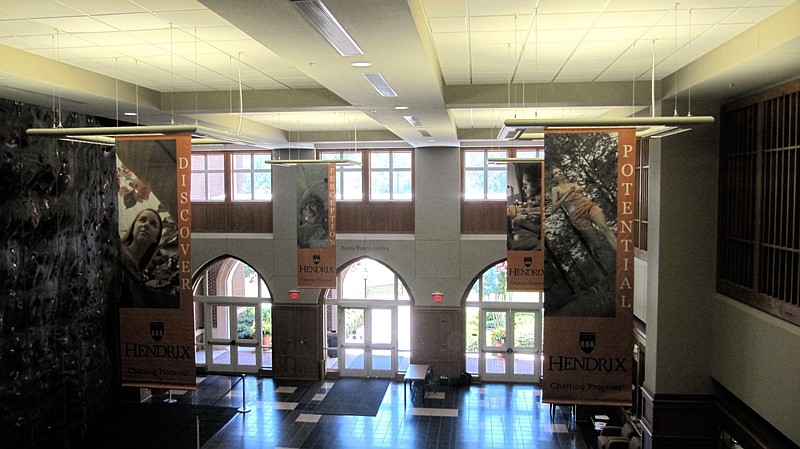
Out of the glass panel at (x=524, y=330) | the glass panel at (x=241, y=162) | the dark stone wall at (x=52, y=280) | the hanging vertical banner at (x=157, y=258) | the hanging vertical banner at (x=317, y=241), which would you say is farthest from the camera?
the glass panel at (x=241, y=162)

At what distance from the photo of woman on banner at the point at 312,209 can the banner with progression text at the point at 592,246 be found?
289 inches

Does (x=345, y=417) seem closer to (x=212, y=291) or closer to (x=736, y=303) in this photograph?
(x=212, y=291)

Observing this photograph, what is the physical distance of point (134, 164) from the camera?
713 centimetres

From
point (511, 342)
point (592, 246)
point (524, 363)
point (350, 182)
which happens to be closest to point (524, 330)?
point (511, 342)

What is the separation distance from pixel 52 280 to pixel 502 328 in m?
11.8

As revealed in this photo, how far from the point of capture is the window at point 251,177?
61.4 ft

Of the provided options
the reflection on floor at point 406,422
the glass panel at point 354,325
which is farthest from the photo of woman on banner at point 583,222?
the glass panel at point 354,325

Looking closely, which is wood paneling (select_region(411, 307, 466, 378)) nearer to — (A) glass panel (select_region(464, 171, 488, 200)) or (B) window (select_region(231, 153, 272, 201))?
(A) glass panel (select_region(464, 171, 488, 200))

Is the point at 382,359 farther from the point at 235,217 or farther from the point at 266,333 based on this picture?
the point at 235,217

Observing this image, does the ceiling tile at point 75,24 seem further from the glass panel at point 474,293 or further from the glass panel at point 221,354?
the glass panel at point 221,354

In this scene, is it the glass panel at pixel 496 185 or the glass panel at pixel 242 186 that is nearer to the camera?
the glass panel at pixel 496 185

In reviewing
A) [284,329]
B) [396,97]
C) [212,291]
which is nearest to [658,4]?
[396,97]

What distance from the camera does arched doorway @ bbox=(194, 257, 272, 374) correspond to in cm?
1894

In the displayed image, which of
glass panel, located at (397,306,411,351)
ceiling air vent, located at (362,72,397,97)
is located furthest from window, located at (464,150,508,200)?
ceiling air vent, located at (362,72,397,97)
